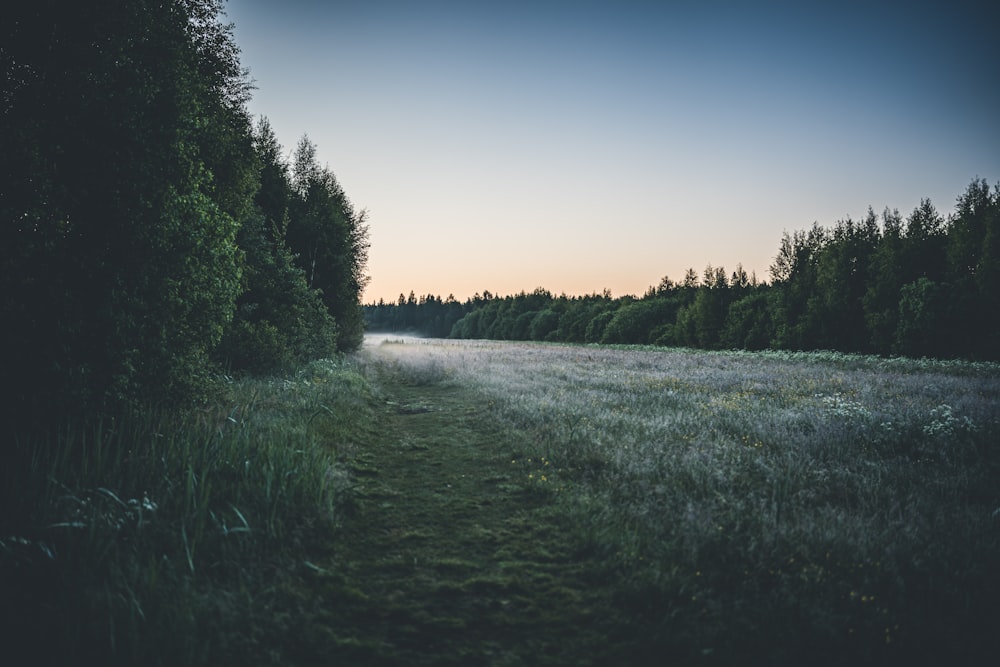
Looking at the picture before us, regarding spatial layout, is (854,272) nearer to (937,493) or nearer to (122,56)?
(937,493)

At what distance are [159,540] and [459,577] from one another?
3.08m

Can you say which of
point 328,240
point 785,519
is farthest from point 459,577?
point 328,240

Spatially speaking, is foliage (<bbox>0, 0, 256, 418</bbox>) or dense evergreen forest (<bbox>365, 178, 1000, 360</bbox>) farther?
dense evergreen forest (<bbox>365, 178, 1000, 360</bbox>)

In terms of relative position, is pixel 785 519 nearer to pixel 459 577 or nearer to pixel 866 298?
pixel 459 577

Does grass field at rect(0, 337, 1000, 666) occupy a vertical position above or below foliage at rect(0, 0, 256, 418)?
below

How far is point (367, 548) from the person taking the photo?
470 cm

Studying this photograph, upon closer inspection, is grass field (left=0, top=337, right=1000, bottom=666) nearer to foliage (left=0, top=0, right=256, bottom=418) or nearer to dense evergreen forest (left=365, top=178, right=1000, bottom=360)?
foliage (left=0, top=0, right=256, bottom=418)

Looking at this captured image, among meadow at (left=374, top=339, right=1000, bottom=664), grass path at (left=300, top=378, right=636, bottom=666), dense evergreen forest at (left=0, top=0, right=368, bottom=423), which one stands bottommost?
grass path at (left=300, top=378, right=636, bottom=666)

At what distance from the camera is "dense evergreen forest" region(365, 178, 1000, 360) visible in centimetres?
3178

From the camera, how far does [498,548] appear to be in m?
4.80

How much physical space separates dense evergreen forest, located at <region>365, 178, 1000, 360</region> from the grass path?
41.4 metres

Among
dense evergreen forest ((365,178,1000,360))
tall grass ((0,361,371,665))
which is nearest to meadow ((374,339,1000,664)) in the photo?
tall grass ((0,361,371,665))

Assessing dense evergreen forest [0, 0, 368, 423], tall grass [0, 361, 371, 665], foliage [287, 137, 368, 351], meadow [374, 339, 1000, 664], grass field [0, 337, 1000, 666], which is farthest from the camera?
foliage [287, 137, 368, 351]

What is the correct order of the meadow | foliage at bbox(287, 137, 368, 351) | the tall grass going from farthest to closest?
foliage at bbox(287, 137, 368, 351) → the meadow → the tall grass
